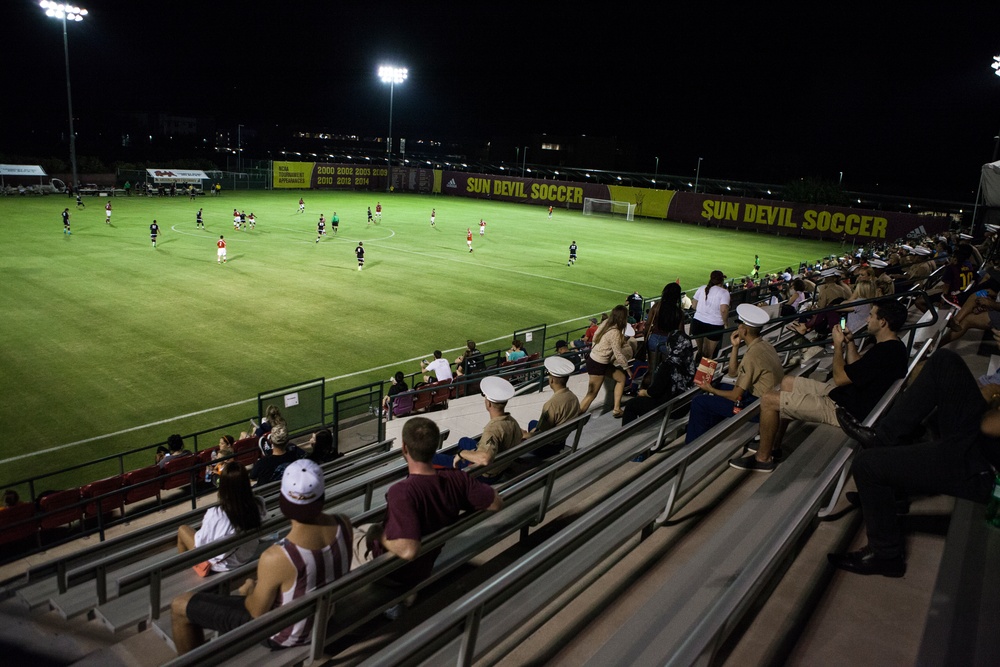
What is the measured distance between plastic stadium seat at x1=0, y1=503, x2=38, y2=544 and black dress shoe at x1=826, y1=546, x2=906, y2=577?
10110 mm

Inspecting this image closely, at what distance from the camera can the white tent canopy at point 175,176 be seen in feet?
210

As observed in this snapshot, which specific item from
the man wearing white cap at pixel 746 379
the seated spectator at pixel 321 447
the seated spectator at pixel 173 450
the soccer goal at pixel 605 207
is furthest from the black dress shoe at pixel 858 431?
the soccer goal at pixel 605 207

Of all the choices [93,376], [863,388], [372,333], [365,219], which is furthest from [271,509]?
[365,219]

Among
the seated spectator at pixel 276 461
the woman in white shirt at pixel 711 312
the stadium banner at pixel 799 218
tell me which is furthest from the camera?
the stadium banner at pixel 799 218

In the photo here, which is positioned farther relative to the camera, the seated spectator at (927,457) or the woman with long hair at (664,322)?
the woman with long hair at (664,322)

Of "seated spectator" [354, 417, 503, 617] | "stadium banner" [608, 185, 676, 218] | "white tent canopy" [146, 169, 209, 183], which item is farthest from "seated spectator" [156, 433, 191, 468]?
"stadium banner" [608, 185, 676, 218]

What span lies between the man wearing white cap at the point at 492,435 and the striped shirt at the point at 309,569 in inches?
73.1

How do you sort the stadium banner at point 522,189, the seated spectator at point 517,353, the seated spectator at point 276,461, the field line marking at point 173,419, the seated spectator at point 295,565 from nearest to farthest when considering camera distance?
the seated spectator at point 295,565, the seated spectator at point 276,461, the field line marking at point 173,419, the seated spectator at point 517,353, the stadium banner at point 522,189

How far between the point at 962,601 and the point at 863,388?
91.4 inches

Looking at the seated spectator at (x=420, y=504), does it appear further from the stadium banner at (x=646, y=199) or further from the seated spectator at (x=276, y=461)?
the stadium banner at (x=646, y=199)

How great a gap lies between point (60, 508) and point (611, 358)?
8.21 meters

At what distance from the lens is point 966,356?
30.4 feet

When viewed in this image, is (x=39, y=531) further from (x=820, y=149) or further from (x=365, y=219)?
(x=820, y=149)

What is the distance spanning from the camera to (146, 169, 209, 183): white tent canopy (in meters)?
64.1
